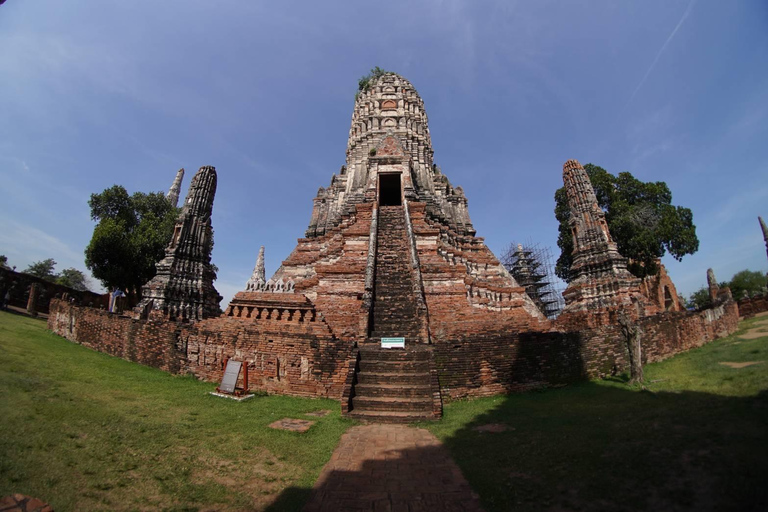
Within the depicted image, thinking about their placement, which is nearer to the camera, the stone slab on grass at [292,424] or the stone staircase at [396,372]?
the stone slab on grass at [292,424]

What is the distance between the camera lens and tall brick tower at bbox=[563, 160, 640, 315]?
1584 cm

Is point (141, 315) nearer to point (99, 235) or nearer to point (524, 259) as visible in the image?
point (99, 235)

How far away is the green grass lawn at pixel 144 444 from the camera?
13.3ft

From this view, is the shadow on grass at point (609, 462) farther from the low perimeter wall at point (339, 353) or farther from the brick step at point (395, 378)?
the low perimeter wall at point (339, 353)

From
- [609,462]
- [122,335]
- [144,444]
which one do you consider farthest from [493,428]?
[122,335]

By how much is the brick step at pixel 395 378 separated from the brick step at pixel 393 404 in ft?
1.62

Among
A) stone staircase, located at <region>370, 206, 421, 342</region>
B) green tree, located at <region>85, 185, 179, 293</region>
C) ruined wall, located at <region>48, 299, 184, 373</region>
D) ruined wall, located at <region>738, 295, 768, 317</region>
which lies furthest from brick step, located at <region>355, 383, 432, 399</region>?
ruined wall, located at <region>738, 295, 768, 317</region>

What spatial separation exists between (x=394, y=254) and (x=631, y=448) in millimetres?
11736

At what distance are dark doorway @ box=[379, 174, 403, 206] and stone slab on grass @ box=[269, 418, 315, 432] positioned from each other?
17.7m

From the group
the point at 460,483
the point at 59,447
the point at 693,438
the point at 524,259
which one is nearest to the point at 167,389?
the point at 59,447

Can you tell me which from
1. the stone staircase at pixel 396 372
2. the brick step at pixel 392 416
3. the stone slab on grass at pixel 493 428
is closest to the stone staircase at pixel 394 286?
the stone staircase at pixel 396 372

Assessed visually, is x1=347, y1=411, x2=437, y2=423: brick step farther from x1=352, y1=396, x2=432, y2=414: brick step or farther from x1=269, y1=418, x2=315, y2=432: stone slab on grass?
x1=269, y1=418, x2=315, y2=432: stone slab on grass

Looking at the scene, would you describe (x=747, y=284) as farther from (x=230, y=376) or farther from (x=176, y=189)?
(x=176, y=189)

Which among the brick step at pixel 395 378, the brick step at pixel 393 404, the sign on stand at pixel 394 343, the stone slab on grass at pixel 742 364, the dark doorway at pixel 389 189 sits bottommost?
the brick step at pixel 393 404
